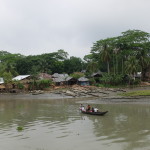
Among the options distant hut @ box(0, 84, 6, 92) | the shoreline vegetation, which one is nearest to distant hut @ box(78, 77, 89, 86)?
the shoreline vegetation

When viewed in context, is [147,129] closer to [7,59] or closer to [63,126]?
[63,126]

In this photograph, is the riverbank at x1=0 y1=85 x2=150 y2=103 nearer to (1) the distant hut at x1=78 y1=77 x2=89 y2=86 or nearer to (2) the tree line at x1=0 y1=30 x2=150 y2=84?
(2) the tree line at x1=0 y1=30 x2=150 y2=84

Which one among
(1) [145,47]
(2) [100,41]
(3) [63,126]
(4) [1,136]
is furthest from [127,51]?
(4) [1,136]

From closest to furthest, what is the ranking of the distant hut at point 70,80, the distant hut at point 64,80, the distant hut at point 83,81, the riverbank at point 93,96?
the riverbank at point 93,96
the distant hut at point 83,81
the distant hut at point 64,80
the distant hut at point 70,80

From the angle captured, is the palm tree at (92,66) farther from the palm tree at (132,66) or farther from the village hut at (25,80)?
the village hut at (25,80)

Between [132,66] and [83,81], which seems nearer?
[132,66]

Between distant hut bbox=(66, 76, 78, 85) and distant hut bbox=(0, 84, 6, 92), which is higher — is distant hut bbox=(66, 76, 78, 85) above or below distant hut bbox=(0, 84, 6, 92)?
above

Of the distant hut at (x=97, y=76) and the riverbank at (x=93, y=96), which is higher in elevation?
the distant hut at (x=97, y=76)

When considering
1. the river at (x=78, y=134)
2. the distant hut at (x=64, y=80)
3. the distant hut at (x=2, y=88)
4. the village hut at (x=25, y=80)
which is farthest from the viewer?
the distant hut at (x=64, y=80)

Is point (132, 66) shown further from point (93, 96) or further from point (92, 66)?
point (93, 96)

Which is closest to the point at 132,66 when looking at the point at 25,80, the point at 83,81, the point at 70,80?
the point at 83,81

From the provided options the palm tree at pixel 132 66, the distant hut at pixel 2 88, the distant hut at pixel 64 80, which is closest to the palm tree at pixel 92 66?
the distant hut at pixel 64 80

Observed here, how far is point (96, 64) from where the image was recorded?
2692 inches

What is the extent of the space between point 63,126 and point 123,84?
46.9 metres
